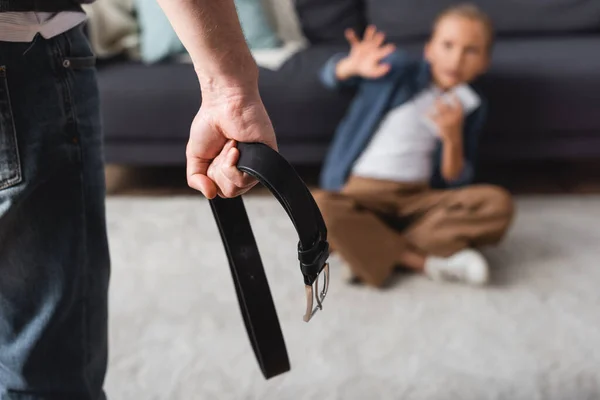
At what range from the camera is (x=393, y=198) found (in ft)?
5.71

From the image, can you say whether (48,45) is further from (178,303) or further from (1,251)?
(178,303)

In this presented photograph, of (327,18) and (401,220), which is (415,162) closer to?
(401,220)

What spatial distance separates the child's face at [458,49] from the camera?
1709 millimetres

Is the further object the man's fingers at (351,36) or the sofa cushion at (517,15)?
the sofa cushion at (517,15)

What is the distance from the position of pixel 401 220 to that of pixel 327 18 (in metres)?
1.02

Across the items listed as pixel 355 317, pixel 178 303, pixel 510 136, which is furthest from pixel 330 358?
pixel 510 136

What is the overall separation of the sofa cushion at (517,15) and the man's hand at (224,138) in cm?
192

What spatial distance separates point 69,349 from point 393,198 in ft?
3.71

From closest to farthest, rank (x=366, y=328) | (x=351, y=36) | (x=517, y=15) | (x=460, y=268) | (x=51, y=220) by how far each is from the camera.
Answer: (x=51, y=220) < (x=366, y=328) < (x=460, y=268) < (x=351, y=36) < (x=517, y=15)

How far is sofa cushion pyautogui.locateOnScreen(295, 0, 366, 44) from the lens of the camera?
2438 mm

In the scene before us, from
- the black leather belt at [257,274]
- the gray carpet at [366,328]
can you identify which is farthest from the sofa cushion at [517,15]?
the black leather belt at [257,274]

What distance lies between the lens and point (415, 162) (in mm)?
1771

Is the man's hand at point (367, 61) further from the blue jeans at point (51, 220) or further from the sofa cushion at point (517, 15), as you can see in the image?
the blue jeans at point (51, 220)

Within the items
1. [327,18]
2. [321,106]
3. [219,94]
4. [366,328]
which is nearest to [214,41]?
[219,94]
